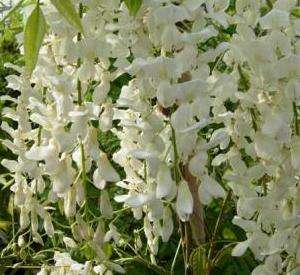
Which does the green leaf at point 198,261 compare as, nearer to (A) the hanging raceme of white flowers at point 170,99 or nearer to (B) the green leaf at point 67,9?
(A) the hanging raceme of white flowers at point 170,99

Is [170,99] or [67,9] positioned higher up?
[67,9]

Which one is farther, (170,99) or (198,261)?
(198,261)

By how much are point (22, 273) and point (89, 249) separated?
3.48 feet

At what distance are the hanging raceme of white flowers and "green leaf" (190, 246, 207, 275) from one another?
0.07m

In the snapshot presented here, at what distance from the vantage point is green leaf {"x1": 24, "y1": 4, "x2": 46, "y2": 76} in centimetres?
75

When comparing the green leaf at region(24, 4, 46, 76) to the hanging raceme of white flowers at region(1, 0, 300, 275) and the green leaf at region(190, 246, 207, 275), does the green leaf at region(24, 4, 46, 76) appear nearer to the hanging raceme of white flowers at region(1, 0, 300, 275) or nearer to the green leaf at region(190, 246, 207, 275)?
the hanging raceme of white flowers at region(1, 0, 300, 275)

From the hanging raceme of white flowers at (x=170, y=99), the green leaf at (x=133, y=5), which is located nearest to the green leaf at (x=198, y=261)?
the hanging raceme of white flowers at (x=170, y=99)

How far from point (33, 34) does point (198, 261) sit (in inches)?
16.9

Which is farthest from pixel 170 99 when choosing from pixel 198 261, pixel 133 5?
pixel 198 261

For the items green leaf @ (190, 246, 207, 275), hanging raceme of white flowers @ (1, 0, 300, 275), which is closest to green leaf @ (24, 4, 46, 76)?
hanging raceme of white flowers @ (1, 0, 300, 275)

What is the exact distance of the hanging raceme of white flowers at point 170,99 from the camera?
31.6 inches

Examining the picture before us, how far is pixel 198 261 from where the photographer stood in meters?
1.03

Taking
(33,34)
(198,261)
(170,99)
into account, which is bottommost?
(198,261)

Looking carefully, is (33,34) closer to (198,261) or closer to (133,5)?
(133,5)
